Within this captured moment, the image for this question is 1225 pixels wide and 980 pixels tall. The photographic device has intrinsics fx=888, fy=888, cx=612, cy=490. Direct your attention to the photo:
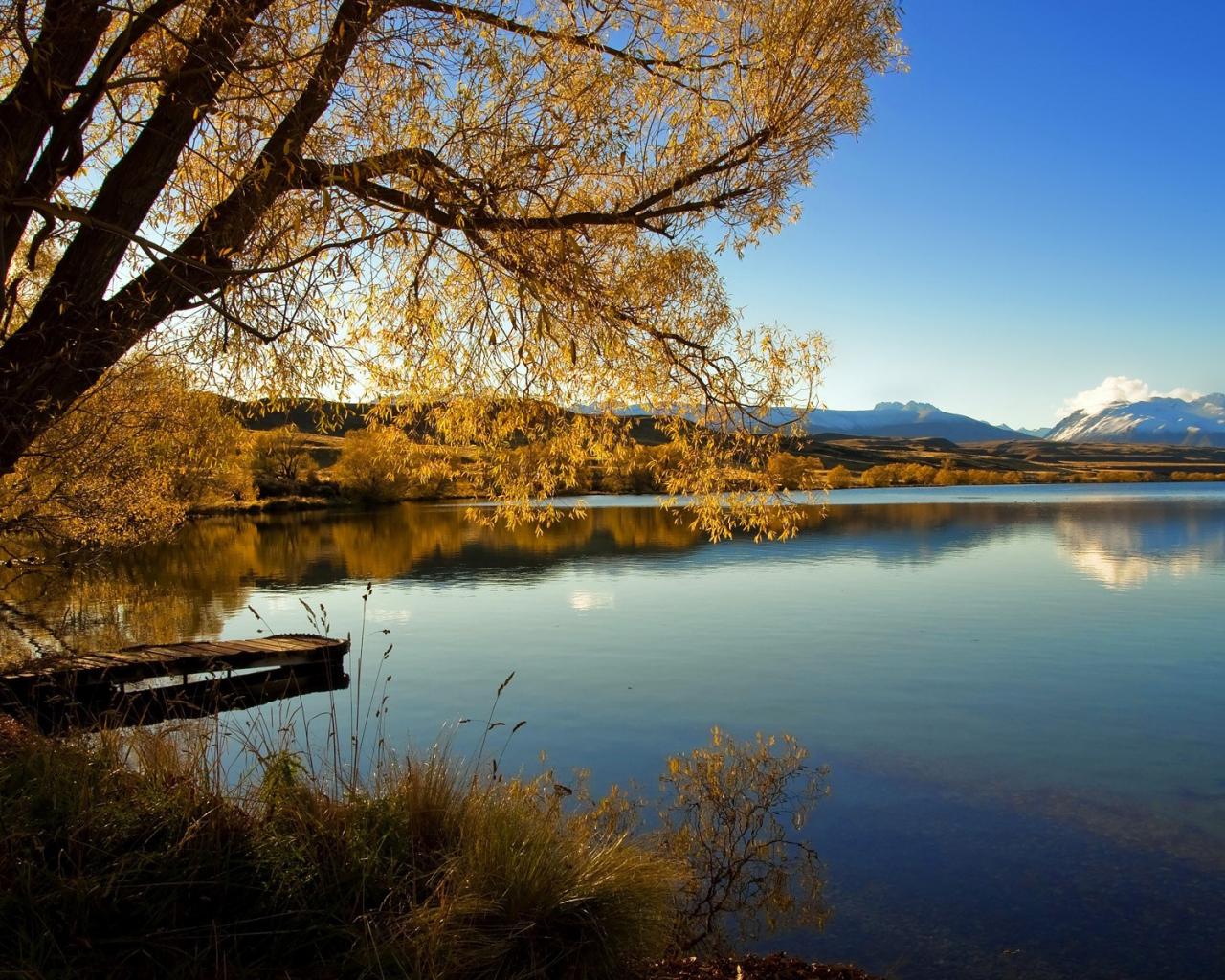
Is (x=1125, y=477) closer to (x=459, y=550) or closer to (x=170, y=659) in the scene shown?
(x=459, y=550)

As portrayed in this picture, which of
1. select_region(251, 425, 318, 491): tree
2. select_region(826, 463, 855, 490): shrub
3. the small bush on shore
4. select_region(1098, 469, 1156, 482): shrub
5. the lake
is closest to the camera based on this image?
the lake

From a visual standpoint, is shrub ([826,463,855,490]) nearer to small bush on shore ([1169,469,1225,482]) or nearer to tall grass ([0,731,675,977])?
small bush on shore ([1169,469,1225,482])

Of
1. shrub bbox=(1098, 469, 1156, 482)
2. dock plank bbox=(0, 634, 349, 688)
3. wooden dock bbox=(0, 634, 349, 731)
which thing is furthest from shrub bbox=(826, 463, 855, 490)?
dock plank bbox=(0, 634, 349, 688)

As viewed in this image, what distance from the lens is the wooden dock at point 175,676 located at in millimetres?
8375

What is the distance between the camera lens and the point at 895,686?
11469 millimetres

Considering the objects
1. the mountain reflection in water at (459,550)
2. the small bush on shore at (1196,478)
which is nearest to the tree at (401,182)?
the mountain reflection in water at (459,550)

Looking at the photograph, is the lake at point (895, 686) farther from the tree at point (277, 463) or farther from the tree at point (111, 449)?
the tree at point (277, 463)

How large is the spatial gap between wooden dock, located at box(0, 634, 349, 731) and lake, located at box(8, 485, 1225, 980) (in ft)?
2.28

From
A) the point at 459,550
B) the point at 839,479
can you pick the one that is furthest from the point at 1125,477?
the point at 459,550

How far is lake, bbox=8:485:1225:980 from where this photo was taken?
582cm

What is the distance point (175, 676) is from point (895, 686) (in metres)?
8.94

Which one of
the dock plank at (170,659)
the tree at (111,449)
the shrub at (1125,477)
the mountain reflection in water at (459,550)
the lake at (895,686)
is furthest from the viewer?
the shrub at (1125,477)

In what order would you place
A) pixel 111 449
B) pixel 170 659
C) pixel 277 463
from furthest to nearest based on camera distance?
pixel 277 463 < pixel 170 659 < pixel 111 449

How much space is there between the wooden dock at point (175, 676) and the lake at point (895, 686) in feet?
2.28
